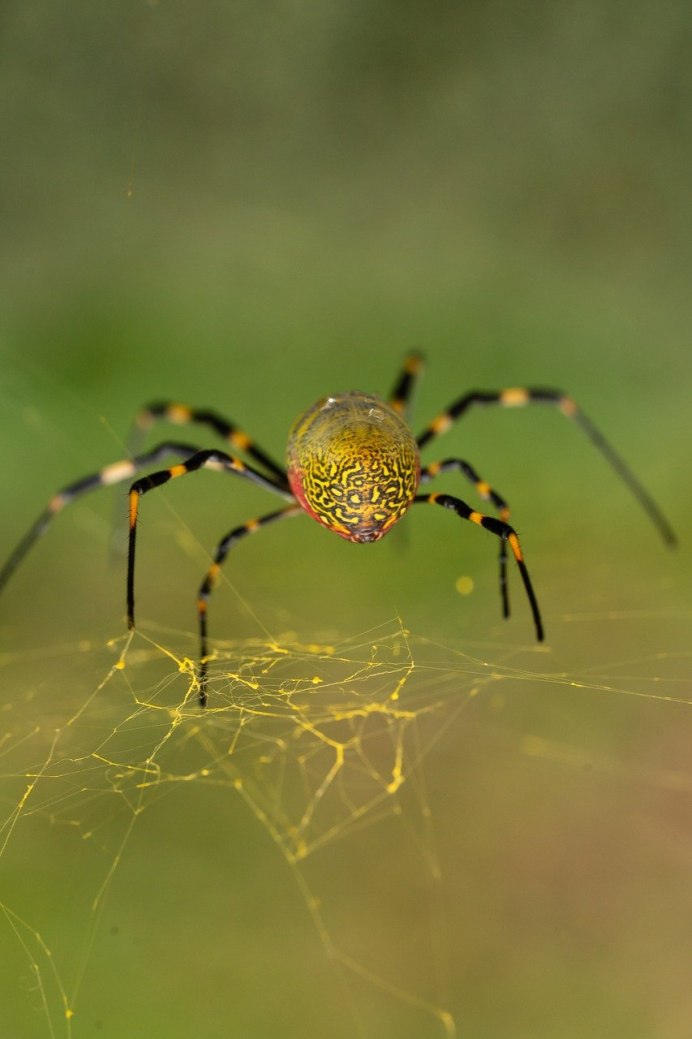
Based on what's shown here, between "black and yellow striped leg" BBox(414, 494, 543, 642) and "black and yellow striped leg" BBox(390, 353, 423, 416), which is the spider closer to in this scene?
"black and yellow striped leg" BBox(414, 494, 543, 642)

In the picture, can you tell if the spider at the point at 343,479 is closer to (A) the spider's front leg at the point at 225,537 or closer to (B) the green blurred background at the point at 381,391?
(A) the spider's front leg at the point at 225,537

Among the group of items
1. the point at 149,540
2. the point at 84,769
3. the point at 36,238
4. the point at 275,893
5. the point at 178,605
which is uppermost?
the point at 36,238

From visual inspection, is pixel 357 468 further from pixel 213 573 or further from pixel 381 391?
pixel 381 391

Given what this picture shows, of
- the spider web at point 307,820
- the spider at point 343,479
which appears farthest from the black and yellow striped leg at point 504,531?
the spider web at point 307,820

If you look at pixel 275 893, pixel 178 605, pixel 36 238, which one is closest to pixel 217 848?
pixel 275 893

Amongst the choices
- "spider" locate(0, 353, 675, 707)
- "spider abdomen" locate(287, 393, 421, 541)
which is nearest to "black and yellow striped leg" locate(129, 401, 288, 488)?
"spider" locate(0, 353, 675, 707)

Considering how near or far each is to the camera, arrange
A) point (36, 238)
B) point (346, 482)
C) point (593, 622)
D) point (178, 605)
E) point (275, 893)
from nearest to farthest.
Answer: point (346, 482), point (275, 893), point (593, 622), point (178, 605), point (36, 238)

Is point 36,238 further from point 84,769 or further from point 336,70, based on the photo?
point 84,769
